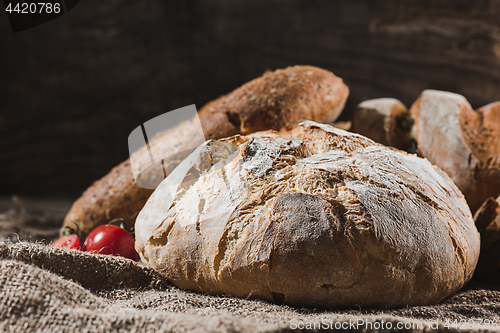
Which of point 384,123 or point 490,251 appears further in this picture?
point 384,123

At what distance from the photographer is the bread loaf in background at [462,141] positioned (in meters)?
1.23

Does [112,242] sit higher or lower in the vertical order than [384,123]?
lower

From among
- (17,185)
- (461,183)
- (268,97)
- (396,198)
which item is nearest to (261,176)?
(396,198)

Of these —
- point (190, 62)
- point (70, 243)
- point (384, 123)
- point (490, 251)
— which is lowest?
point (490, 251)

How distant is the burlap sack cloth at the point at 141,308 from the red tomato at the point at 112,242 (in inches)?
8.0

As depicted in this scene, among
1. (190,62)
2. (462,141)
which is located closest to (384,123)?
(462,141)

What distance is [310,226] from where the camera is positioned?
0.73 meters

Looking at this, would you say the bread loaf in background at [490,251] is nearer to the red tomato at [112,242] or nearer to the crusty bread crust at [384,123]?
the crusty bread crust at [384,123]

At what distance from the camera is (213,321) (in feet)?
1.85

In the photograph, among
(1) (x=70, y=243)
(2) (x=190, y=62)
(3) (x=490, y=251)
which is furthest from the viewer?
(2) (x=190, y=62)

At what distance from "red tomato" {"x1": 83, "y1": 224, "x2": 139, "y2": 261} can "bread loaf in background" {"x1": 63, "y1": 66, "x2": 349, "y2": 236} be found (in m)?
0.19

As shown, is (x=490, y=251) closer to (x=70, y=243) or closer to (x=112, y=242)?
(x=112, y=242)

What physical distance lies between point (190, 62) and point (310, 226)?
1759 mm

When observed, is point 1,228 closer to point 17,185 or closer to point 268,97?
point 17,185
